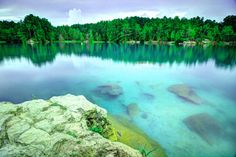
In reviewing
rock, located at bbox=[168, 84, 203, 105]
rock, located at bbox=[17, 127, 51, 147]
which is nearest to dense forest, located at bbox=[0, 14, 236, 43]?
rock, located at bbox=[168, 84, 203, 105]

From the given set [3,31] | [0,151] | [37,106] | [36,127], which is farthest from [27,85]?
[3,31]

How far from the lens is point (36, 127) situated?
5.85 m

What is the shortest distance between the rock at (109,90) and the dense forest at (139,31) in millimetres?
74339

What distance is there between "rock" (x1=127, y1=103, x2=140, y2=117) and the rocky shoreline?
324 centimetres

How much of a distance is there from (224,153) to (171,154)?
8.70 ft

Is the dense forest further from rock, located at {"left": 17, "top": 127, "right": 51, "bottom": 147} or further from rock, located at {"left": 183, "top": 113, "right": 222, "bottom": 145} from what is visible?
rock, located at {"left": 17, "top": 127, "right": 51, "bottom": 147}

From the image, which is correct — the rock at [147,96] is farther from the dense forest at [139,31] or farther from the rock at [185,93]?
the dense forest at [139,31]

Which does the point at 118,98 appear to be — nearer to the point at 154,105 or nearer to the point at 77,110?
the point at 154,105

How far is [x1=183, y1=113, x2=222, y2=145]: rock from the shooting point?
9430 millimetres

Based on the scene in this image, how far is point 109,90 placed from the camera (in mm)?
17078

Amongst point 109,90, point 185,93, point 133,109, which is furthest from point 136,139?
point 185,93

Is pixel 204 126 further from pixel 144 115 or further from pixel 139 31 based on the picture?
pixel 139 31

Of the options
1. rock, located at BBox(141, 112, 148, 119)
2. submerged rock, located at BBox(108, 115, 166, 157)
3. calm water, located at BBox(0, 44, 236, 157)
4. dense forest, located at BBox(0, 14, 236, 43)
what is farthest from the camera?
dense forest, located at BBox(0, 14, 236, 43)

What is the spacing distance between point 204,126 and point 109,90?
371 inches
